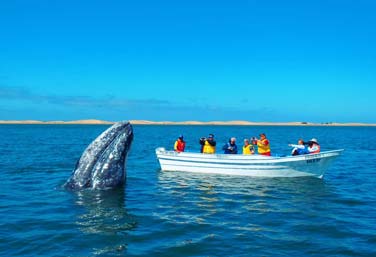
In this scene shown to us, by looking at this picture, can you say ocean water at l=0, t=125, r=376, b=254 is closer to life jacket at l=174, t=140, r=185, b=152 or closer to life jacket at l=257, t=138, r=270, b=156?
life jacket at l=257, t=138, r=270, b=156

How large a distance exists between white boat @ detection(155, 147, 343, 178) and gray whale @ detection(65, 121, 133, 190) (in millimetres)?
7549

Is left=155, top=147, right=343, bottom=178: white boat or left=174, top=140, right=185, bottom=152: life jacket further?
left=174, top=140, right=185, bottom=152: life jacket

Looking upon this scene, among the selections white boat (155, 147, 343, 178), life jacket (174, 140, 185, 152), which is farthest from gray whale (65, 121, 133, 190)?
life jacket (174, 140, 185, 152)

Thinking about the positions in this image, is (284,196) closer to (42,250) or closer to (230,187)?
(230,187)

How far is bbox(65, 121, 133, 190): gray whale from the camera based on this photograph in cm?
1223

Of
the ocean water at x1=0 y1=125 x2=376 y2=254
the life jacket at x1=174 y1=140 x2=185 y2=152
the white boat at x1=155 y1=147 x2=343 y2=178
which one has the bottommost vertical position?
the ocean water at x1=0 y1=125 x2=376 y2=254

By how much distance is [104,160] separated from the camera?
1226 cm

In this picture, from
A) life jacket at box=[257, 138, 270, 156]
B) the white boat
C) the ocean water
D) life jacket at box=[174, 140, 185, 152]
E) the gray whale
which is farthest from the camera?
life jacket at box=[174, 140, 185, 152]

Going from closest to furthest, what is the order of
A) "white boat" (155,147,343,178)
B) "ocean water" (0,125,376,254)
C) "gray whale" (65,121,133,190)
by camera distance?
"ocean water" (0,125,376,254) < "gray whale" (65,121,133,190) < "white boat" (155,147,343,178)

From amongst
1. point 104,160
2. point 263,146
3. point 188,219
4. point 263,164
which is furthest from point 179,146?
point 188,219

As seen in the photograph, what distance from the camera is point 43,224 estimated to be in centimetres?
949

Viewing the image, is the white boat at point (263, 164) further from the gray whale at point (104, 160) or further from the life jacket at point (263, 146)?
the gray whale at point (104, 160)

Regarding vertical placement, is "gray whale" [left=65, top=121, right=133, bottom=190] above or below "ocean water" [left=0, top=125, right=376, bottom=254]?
above

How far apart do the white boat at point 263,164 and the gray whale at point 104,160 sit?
755 centimetres
